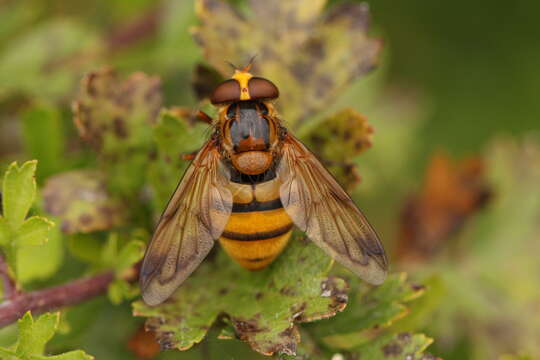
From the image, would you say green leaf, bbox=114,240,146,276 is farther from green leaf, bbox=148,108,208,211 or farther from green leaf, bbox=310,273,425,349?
green leaf, bbox=310,273,425,349

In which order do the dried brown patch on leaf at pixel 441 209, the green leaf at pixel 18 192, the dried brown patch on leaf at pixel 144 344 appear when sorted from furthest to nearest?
the dried brown patch on leaf at pixel 441 209 → the dried brown patch on leaf at pixel 144 344 → the green leaf at pixel 18 192

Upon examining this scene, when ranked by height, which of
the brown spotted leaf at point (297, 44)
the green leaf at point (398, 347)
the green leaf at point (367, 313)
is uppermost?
the brown spotted leaf at point (297, 44)

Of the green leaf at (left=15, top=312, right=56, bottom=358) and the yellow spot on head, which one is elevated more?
the yellow spot on head

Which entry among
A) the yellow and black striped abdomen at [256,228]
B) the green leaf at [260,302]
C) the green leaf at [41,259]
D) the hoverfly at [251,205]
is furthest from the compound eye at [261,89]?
the green leaf at [41,259]

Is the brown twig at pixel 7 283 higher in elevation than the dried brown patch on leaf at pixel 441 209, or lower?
lower

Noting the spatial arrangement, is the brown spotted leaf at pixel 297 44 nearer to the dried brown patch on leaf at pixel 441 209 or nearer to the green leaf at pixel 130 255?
the green leaf at pixel 130 255

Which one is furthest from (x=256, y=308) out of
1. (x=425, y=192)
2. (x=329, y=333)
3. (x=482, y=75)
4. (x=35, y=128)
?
(x=482, y=75)

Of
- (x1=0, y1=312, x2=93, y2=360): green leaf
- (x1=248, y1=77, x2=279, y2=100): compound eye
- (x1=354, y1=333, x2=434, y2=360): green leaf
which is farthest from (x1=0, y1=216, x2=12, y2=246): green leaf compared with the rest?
(x1=354, y1=333, x2=434, y2=360): green leaf

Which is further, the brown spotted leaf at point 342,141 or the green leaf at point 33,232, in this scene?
the brown spotted leaf at point 342,141
